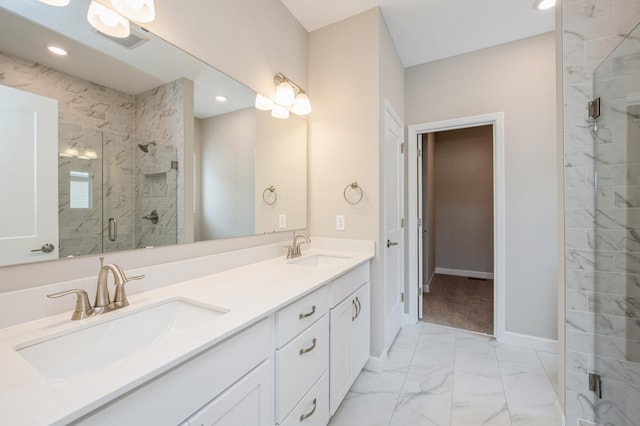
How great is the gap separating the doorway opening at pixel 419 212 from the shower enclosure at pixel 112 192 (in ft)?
7.40

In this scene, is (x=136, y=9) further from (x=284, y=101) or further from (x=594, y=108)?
(x=594, y=108)

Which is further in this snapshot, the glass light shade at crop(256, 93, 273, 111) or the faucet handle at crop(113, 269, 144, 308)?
the glass light shade at crop(256, 93, 273, 111)

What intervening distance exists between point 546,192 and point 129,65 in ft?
9.87

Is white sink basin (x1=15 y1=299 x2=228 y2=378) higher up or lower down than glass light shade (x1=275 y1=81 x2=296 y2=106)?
lower down

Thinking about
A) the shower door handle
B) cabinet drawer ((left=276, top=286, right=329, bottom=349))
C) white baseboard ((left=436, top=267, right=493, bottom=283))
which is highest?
the shower door handle

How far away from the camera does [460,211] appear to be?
4.70 m

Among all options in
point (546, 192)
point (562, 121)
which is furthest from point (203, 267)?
point (546, 192)

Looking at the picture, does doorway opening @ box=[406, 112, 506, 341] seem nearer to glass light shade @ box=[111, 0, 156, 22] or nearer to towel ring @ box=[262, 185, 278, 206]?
towel ring @ box=[262, 185, 278, 206]

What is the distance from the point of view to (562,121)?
4.79 feet

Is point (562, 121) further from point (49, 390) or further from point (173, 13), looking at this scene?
point (49, 390)

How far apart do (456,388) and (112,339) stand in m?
2.01

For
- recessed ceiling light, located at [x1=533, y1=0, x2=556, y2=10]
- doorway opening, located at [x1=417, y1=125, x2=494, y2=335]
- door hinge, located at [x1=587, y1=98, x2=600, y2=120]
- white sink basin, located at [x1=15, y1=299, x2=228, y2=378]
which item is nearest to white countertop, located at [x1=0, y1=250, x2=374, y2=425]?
white sink basin, located at [x1=15, y1=299, x2=228, y2=378]

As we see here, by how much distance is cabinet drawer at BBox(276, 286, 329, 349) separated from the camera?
1027mm

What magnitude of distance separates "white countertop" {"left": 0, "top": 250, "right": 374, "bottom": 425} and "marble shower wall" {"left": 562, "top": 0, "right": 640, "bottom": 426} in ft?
4.28
